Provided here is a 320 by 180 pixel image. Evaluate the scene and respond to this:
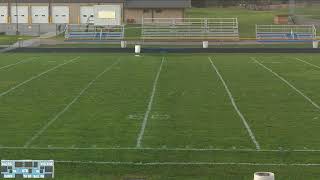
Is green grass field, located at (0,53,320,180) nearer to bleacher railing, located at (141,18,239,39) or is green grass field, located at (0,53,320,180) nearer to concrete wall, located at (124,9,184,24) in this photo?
bleacher railing, located at (141,18,239,39)

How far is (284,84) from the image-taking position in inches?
958

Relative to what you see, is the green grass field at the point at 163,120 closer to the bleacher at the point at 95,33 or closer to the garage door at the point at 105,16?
the bleacher at the point at 95,33

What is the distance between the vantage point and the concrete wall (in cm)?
7488

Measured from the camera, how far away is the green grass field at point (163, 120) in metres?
11.8

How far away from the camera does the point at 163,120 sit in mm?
16578

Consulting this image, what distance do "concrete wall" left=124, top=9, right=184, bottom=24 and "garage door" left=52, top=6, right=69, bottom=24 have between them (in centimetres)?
674

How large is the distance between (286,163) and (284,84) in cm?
1265

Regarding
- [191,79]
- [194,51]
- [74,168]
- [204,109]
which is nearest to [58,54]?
[194,51]

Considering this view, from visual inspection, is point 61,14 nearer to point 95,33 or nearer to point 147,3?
point 147,3

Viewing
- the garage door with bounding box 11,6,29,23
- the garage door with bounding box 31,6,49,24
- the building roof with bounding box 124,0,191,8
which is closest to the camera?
the building roof with bounding box 124,0,191,8

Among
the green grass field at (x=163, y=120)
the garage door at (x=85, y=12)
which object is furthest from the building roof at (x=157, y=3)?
the green grass field at (x=163, y=120)
